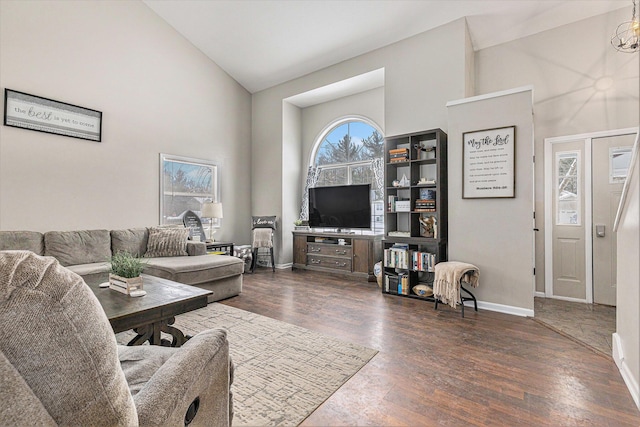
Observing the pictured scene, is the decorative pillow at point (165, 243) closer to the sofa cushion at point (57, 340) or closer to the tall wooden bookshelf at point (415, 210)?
the tall wooden bookshelf at point (415, 210)

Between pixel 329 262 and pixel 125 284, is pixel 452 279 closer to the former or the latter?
pixel 329 262

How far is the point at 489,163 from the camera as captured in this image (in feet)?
11.4

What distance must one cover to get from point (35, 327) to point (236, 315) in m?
2.85

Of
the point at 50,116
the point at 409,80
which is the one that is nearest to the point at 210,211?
the point at 50,116

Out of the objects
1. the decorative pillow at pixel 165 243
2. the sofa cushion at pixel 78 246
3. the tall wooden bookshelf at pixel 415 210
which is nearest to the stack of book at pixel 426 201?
the tall wooden bookshelf at pixel 415 210

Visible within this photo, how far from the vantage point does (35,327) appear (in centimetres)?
56

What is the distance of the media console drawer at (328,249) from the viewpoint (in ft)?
17.2

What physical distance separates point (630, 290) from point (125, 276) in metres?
3.28

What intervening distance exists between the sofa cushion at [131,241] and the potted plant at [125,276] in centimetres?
195

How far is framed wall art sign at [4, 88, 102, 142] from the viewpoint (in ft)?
11.7

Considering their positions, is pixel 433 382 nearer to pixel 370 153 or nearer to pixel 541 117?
pixel 541 117

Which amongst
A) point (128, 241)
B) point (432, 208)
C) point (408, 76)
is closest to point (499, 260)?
point (432, 208)

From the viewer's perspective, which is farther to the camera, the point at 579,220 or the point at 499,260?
the point at 579,220

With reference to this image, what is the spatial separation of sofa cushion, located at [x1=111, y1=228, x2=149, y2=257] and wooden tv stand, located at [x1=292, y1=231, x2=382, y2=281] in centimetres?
256
